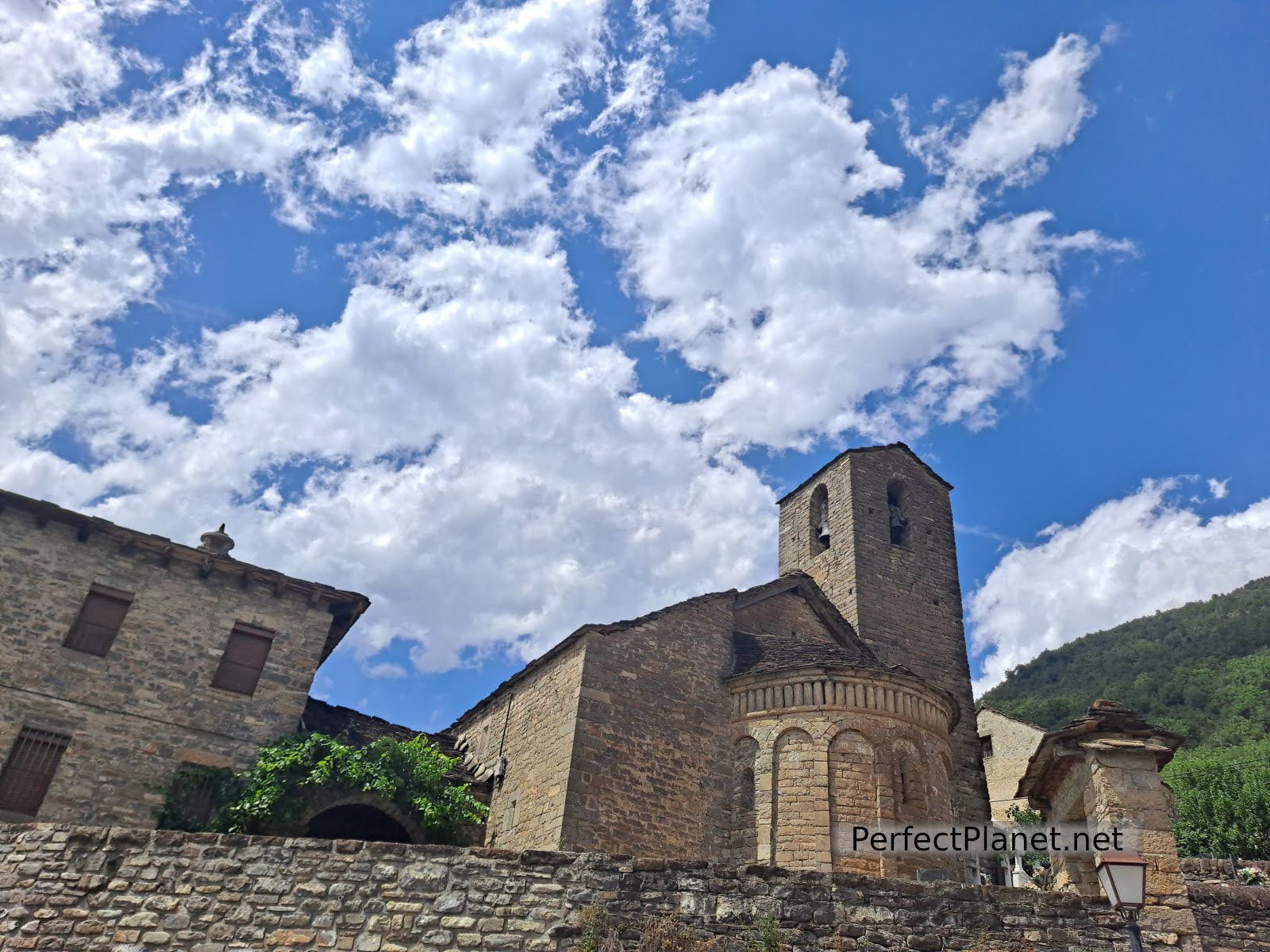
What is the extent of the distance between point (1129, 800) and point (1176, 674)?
201 ft

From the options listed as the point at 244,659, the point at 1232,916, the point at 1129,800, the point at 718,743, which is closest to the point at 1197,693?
the point at 718,743

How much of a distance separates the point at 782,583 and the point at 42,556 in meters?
14.0

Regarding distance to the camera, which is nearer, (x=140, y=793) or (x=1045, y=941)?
(x=1045, y=941)

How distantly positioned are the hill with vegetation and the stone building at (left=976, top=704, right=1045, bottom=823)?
3458mm

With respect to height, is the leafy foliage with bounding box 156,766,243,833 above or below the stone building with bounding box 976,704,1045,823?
below

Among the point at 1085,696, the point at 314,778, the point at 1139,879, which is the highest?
the point at 1085,696

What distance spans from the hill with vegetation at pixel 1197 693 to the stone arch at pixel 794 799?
1725 centimetres

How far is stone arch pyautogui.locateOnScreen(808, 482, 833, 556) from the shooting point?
80.3 feet

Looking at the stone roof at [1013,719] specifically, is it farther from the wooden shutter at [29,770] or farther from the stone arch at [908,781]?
the wooden shutter at [29,770]

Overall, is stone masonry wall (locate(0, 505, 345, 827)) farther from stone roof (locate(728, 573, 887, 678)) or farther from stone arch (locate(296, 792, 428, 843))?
stone roof (locate(728, 573, 887, 678))

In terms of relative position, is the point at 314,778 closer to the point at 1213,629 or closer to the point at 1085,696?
the point at 1085,696

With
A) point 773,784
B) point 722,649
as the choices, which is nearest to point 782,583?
point 722,649

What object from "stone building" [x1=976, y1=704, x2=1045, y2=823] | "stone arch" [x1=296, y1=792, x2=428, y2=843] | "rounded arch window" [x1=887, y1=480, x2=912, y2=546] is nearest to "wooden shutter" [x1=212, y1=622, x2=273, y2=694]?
"stone arch" [x1=296, y1=792, x2=428, y2=843]

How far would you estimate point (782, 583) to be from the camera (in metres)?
20.2
